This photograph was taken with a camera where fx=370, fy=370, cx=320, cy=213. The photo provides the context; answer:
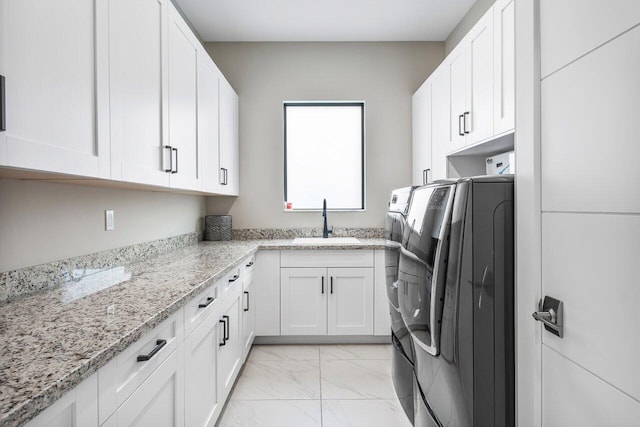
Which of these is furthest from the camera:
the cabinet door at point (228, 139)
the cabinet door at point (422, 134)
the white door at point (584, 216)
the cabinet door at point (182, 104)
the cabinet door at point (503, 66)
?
the cabinet door at point (422, 134)

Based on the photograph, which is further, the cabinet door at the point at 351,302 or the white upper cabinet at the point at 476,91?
the cabinet door at the point at 351,302

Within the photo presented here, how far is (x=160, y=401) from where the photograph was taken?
3.78ft

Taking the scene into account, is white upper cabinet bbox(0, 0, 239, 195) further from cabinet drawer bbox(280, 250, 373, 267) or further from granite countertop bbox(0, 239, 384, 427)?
cabinet drawer bbox(280, 250, 373, 267)

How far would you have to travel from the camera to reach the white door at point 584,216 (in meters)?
0.75

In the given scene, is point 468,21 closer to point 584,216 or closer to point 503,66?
point 503,66

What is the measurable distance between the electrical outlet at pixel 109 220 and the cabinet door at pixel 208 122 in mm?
652

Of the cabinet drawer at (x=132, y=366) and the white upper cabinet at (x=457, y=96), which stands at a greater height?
the white upper cabinet at (x=457, y=96)

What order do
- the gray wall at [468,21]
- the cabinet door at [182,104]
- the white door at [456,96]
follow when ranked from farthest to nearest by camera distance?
the gray wall at [468,21], the white door at [456,96], the cabinet door at [182,104]

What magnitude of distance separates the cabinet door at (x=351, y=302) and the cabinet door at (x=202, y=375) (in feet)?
4.20

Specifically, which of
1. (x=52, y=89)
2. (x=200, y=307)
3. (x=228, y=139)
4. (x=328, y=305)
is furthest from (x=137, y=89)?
(x=328, y=305)

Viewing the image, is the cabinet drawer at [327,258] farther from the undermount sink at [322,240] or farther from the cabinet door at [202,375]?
the cabinet door at [202,375]

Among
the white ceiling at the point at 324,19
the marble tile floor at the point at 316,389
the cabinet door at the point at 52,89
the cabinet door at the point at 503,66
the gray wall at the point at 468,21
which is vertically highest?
the white ceiling at the point at 324,19

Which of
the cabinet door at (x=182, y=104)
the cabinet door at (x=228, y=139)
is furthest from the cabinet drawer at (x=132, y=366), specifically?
the cabinet door at (x=228, y=139)

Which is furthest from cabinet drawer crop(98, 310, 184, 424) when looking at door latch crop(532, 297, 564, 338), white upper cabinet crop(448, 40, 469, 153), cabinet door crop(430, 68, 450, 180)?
cabinet door crop(430, 68, 450, 180)
